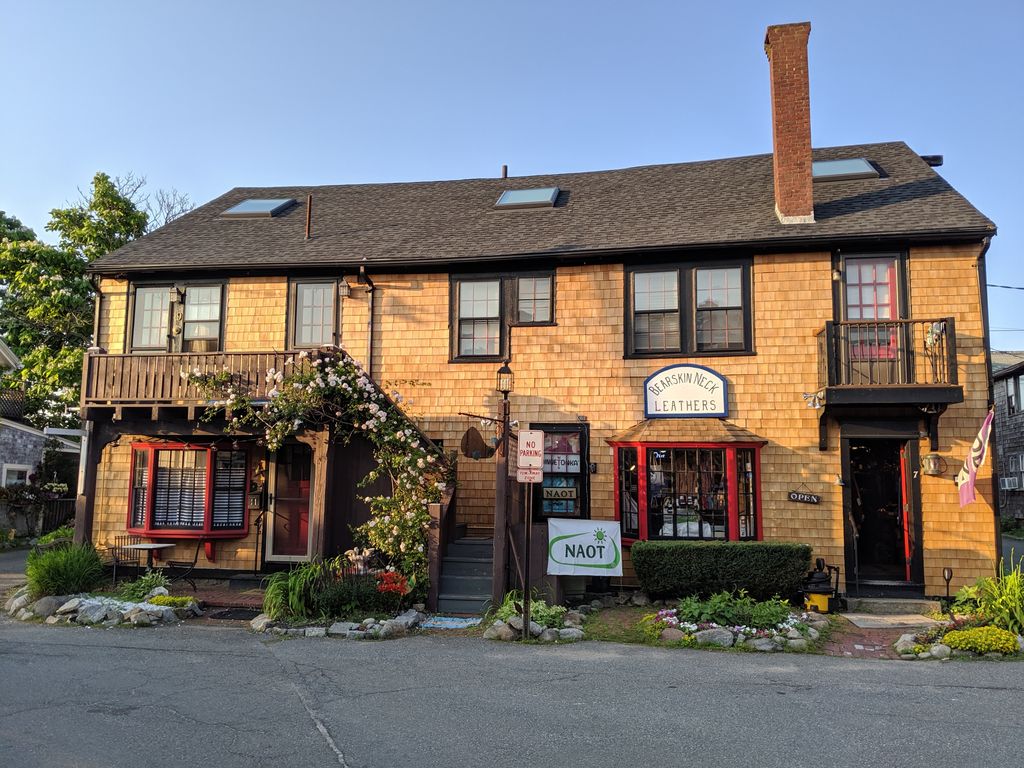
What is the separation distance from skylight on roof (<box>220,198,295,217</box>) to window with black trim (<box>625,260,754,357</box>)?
8034 mm

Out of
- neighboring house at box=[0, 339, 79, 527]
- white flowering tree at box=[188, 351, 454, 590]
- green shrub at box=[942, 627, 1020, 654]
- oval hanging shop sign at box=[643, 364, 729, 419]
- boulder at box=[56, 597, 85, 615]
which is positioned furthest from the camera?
neighboring house at box=[0, 339, 79, 527]

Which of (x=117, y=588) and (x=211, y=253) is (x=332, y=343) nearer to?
(x=211, y=253)

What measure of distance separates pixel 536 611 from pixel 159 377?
22.7 ft

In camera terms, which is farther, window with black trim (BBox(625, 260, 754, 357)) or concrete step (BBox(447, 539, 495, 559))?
window with black trim (BBox(625, 260, 754, 357))

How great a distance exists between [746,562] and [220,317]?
1004cm

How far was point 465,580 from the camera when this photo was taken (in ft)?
36.0

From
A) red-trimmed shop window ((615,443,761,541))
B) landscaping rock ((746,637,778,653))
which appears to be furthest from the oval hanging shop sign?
landscaping rock ((746,637,778,653))

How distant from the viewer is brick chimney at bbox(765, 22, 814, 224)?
1277 cm

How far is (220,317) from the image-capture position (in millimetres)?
14250

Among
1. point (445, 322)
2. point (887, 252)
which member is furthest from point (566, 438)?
point (887, 252)

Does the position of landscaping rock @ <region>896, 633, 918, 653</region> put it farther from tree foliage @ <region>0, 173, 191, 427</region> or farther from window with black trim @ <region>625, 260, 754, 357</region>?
tree foliage @ <region>0, 173, 191, 427</region>

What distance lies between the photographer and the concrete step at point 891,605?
11.3 meters

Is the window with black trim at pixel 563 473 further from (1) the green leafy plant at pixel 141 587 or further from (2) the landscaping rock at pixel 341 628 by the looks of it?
(1) the green leafy plant at pixel 141 587

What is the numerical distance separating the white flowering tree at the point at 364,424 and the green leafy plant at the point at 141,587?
2.49 meters
